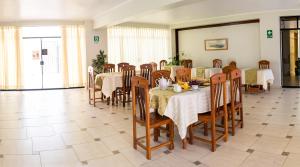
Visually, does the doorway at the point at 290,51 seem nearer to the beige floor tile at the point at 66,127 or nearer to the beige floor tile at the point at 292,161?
the beige floor tile at the point at 292,161

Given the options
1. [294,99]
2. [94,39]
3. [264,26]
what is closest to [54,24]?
[94,39]

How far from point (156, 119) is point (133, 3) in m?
4.02

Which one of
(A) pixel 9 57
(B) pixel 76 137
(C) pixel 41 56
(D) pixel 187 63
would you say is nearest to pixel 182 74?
(B) pixel 76 137

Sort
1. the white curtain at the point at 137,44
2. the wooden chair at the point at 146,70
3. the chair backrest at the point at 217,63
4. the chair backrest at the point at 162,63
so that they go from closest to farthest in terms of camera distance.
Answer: the wooden chair at the point at 146,70
the chair backrest at the point at 217,63
the white curtain at the point at 137,44
the chair backrest at the point at 162,63

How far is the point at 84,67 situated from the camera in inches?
426

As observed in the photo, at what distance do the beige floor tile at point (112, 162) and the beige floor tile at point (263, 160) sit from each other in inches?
56.9

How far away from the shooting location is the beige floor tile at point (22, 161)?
3460 mm

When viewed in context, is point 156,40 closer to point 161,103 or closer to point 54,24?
point 54,24

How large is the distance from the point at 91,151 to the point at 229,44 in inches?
323

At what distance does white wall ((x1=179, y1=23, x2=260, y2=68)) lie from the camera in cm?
995

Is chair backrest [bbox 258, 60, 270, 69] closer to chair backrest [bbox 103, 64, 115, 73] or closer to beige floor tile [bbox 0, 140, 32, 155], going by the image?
chair backrest [bbox 103, 64, 115, 73]

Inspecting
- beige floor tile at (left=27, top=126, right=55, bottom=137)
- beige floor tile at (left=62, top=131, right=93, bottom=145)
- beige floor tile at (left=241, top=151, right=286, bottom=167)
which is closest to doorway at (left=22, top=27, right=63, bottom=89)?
beige floor tile at (left=27, top=126, right=55, bottom=137)

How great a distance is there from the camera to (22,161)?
358 centimetres

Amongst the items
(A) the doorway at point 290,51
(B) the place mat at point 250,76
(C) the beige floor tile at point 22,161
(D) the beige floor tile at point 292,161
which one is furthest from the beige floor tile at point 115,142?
(A) the doorway at point 290,51
